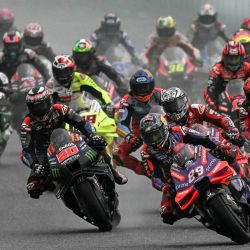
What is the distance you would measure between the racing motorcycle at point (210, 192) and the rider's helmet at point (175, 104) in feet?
6.82

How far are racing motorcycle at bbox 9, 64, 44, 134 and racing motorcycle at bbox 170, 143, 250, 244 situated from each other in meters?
9.74

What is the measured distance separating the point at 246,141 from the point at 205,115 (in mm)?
1102

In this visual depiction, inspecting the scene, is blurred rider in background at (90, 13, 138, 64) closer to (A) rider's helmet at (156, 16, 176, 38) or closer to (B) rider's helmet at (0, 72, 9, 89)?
(A) rider's helmet at (156, 16, 176, 38)

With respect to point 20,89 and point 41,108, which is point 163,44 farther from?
point 41,108

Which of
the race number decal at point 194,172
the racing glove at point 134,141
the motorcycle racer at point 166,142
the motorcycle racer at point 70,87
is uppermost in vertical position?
the race number decal at point 194,172

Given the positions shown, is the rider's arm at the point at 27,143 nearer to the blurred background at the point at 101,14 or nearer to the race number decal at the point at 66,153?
the race number decal at the point at 66,153

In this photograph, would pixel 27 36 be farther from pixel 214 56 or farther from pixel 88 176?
pixel 88 176

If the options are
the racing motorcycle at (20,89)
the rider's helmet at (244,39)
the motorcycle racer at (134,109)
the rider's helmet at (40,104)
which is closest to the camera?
the rider's helmet at (40,104)

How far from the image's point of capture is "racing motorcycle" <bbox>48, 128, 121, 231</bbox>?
42.9 ft

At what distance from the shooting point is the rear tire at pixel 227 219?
37.7 feet

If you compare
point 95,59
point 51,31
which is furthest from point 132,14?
point 95,59

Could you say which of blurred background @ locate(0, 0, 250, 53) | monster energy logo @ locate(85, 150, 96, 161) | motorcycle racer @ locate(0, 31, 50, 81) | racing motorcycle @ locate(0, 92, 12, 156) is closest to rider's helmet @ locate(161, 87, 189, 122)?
monster energy logo @ locate(85, 150, 96, 161)

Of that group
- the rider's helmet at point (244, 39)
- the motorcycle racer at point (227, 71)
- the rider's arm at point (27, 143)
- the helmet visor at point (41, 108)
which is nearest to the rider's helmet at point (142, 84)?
the motorcycle racer at point (227, 71)

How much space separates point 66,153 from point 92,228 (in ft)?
3.88
